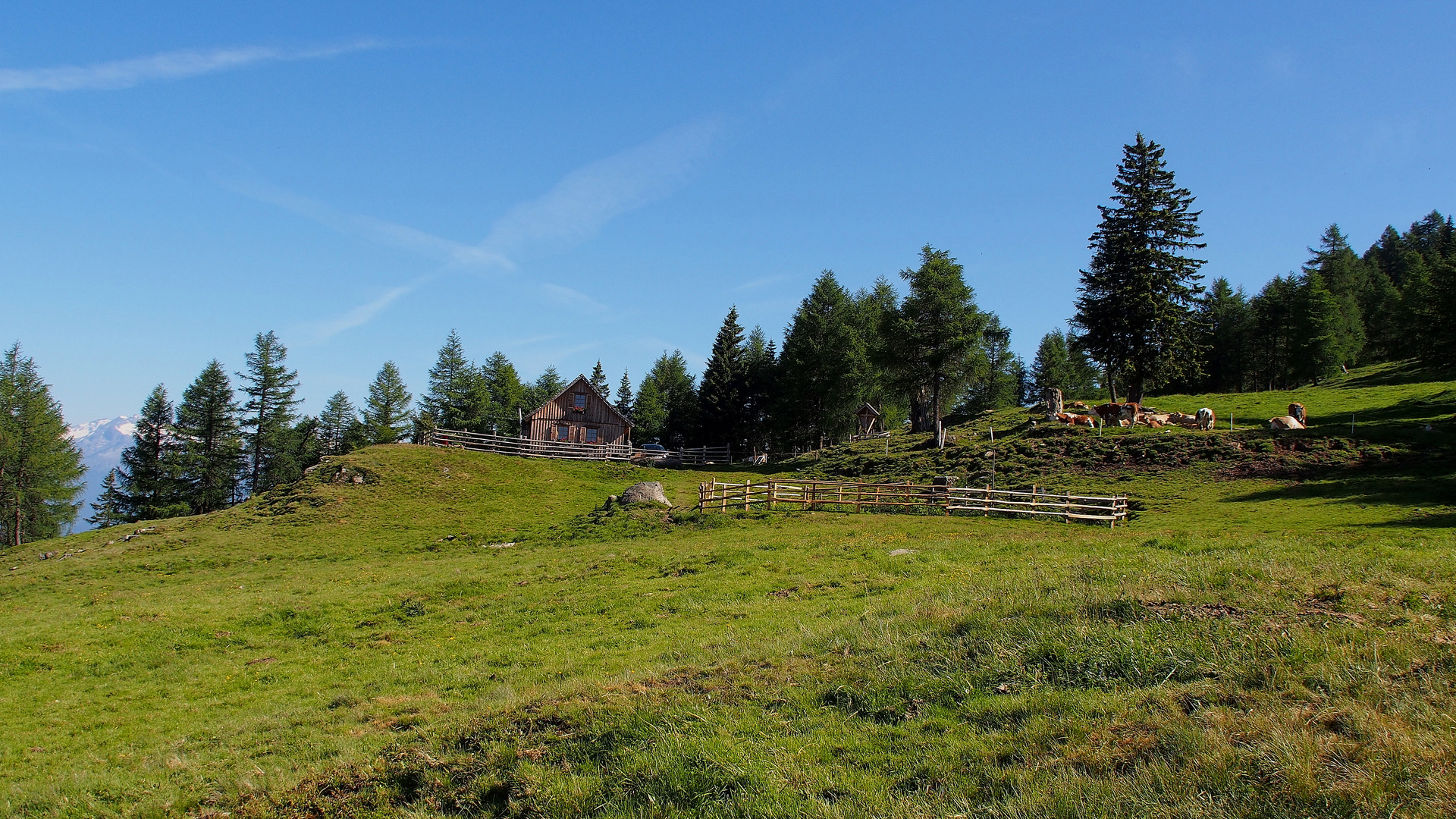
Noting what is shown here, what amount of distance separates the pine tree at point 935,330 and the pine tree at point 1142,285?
334 inches

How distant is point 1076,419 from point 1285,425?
9.98 metres

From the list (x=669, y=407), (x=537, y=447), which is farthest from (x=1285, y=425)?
(x=669, y=407)

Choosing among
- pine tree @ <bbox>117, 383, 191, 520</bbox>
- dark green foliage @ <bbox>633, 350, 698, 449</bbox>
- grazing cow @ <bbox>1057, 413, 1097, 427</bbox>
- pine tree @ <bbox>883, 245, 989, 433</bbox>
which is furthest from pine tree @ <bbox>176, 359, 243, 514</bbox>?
grazing cow @ <bbox>1057, 413, 1097, 427</bbox>

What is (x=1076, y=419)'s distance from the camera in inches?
1688

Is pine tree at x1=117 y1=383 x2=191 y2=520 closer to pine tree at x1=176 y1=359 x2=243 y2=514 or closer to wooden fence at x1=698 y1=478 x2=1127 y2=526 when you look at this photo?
pine tree at x1=176 y1=359 x2=243 y2=514

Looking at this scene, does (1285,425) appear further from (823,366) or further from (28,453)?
(28,453)

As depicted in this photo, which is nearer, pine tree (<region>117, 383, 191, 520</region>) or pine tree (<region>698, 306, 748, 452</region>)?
pine tree (<region>117, 383, 191, 520</region>)

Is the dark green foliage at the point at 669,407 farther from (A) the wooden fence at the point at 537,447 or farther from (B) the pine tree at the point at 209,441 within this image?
(B) the pine tree at the point at 209,441

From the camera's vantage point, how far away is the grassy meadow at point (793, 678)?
5945 millimetres

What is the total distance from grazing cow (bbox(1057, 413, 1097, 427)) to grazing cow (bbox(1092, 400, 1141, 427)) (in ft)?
3.34

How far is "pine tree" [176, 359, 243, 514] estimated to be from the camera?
65.1 m

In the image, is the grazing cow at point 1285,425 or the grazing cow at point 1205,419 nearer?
the grazing cow at point 1285,425

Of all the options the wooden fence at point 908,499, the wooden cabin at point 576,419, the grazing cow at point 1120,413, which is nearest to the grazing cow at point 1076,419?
the grazing cow at point 1120,413

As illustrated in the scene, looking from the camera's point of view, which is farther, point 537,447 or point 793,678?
point 537,447
